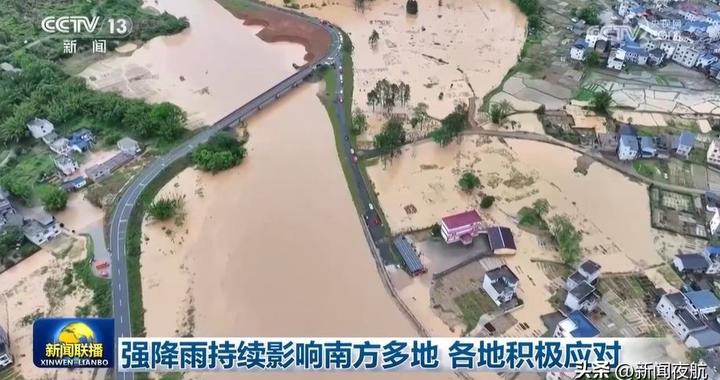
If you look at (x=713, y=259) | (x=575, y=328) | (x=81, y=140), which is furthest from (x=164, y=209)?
(x=713, y=259)

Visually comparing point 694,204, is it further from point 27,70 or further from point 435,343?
point 27,70

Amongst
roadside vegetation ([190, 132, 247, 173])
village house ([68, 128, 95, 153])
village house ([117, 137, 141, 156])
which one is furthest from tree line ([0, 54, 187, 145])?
roadside vegetation ([190, 132, 247, 173])

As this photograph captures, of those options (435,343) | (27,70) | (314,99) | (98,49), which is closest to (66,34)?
(98,49)

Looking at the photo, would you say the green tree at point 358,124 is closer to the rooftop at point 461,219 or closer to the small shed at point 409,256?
the small shed at point 409,256

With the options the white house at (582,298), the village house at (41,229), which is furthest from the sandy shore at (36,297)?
the white house at (582,298)

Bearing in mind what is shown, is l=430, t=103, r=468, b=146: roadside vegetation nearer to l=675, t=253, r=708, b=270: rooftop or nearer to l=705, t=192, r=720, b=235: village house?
l=675, t=253, r=708, b=270: rooftop

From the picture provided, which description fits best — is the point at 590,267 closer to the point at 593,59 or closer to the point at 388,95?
the point at 388,95
